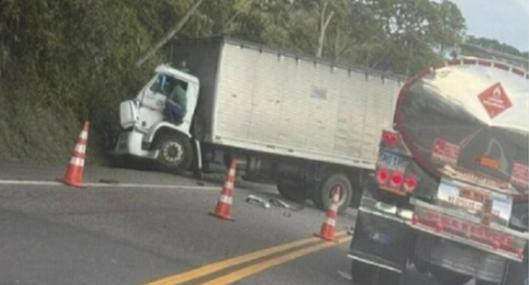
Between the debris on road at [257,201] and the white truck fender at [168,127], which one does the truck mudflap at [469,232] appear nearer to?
the debris on road at [257,201]

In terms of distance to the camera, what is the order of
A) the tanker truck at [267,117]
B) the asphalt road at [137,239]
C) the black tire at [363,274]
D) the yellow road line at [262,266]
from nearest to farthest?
the asphalt road at [137,239] → the yellow road line at [262,266] → the black tire at [363,274] → the tanker truck at [267,117]

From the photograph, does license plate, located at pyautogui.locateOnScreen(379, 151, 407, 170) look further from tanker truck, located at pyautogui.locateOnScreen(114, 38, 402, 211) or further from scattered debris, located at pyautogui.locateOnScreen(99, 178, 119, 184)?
tanker truck, located at pyautogui.locateOnScreen(114, 38, 402, 211)

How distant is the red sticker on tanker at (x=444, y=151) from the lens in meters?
9.24

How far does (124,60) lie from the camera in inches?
871

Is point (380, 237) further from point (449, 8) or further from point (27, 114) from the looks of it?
point (449, 8)

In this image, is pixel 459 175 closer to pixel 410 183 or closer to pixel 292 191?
pixel 410 183

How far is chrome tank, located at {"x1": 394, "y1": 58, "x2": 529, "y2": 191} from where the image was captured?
353 inches

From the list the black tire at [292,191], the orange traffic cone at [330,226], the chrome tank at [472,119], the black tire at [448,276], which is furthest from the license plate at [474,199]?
the black tire at [292,191]

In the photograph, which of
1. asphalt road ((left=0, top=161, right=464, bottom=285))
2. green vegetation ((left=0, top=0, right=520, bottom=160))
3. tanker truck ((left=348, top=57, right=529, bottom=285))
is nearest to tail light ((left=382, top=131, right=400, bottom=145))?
tanker truck ((left=348, top=57, right=529, bottom=285))

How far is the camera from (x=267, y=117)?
21.9m

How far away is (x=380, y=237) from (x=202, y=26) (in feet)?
59.8

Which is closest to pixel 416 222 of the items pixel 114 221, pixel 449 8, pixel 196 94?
pixel 114 221

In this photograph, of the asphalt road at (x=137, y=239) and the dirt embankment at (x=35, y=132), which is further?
the dirt embankment at (x=35, y=132)

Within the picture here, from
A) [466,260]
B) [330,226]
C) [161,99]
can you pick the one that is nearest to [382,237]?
[466,260]
